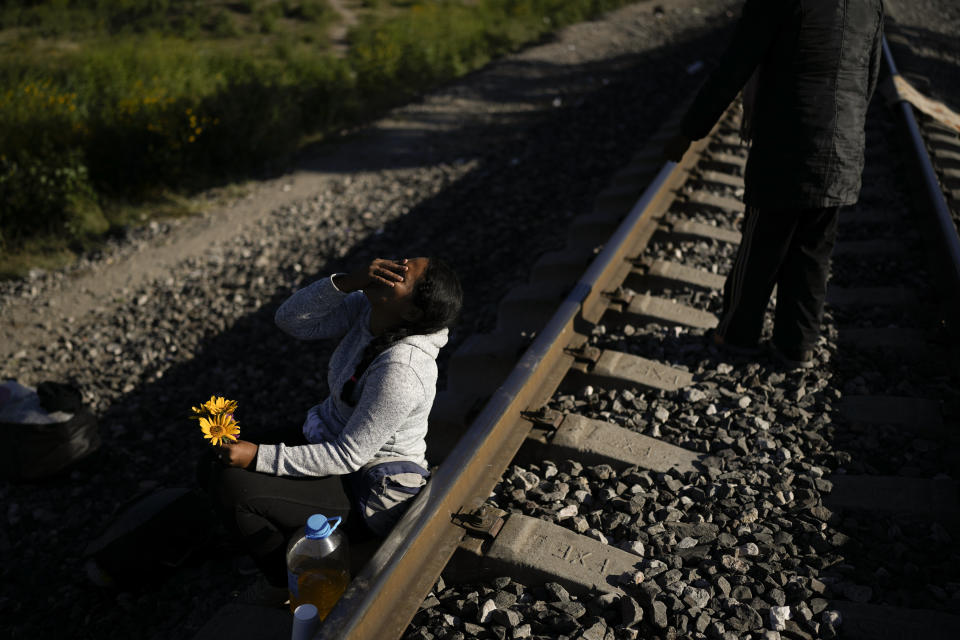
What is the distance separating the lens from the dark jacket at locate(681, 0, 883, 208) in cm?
313

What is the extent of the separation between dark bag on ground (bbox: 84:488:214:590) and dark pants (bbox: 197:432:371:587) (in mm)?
685

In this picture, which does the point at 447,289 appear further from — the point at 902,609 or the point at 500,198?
the point at 500,198

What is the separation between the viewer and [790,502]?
9.04ft

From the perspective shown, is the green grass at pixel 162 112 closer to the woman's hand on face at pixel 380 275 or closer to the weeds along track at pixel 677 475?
the weeds along track at pixel 677 475

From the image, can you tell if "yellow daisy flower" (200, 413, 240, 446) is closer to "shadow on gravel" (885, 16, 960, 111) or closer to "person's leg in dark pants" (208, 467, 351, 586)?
"person's leg in dark pants" (208, 467, 351, 586)

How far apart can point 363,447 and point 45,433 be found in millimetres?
2342

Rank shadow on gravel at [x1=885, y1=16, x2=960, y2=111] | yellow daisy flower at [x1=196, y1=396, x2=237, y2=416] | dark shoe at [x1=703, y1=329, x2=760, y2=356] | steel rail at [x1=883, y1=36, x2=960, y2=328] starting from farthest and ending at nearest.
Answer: shadow on gravel at [x1=885, y1=16, x2=960, y2=111] → steel rail at [x1=883, y1=36, x2=960, y2=328] → dark shoe at [x1=703, y1=329, x2=760, y2=356] → yellow daisy flower at [x1=196, y1=396, x2=237, y2=416]

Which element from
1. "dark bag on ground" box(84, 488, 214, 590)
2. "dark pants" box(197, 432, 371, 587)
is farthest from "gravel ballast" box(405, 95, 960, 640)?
"dark bag on ground" box(84, 488, 214, 590)

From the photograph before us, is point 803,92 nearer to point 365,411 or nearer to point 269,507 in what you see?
point 365,411

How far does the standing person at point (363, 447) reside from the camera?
246 centimetres

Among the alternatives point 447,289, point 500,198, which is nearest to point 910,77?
point 500,198

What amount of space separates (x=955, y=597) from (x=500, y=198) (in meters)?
4.85

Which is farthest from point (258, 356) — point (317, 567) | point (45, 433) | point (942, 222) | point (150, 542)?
point (942, 222)

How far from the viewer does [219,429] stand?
238 centimetres
